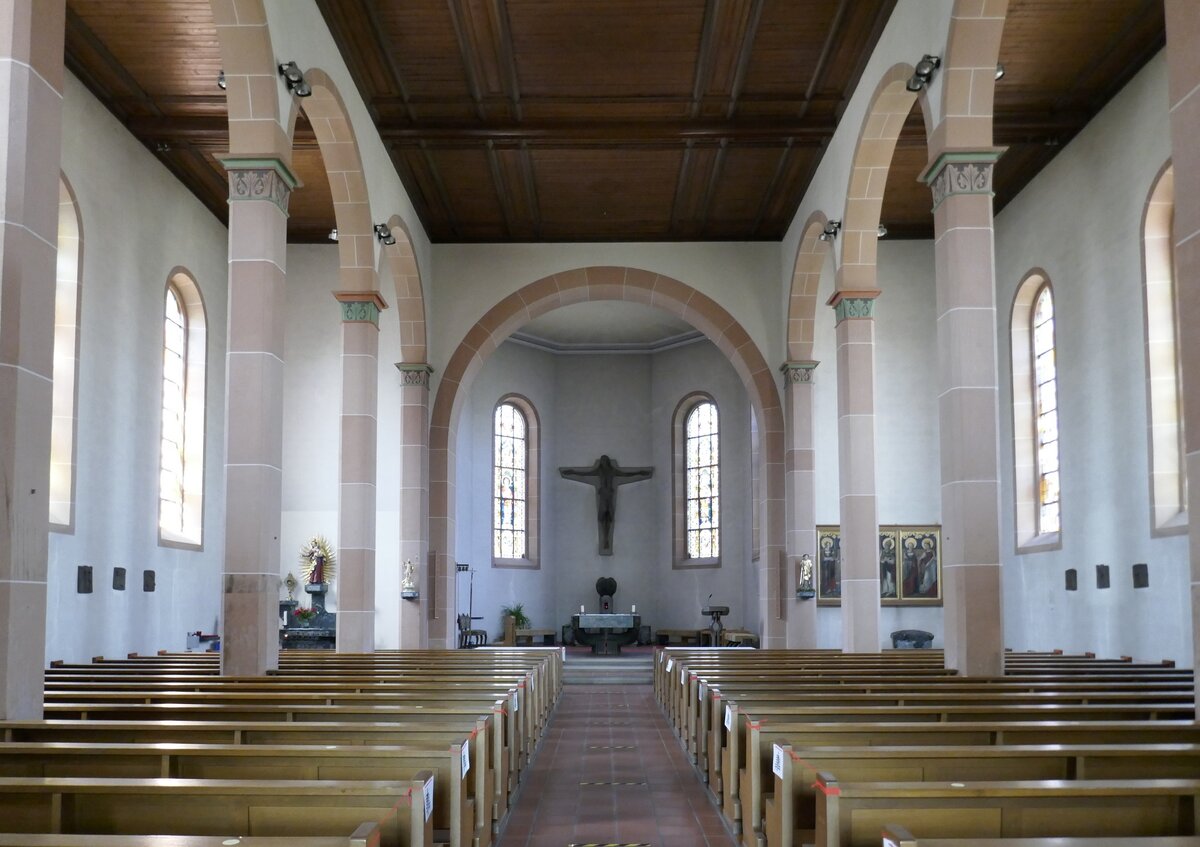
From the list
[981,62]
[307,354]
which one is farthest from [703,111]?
[307,354]

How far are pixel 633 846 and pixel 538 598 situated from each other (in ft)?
67.1

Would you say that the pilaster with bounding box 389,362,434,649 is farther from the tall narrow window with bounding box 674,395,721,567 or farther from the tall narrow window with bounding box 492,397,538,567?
the tall narrow window with bounding box 674,395,721,567

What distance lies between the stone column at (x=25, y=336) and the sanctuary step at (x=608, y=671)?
559 inches

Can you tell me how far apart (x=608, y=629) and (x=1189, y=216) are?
60.5 feet

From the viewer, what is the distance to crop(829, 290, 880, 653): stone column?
13438 millimetres

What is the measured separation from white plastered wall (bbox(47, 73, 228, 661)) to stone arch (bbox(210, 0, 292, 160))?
153 inches

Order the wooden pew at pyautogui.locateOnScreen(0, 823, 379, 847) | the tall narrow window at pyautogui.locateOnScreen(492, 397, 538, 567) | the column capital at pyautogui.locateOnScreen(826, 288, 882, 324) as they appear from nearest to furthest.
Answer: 1. the wooden pew at pyautogui.locateOnScreen(0, 823, 379, 847)
2. the column capital at pyautogui.locateOnScreen(826, 288, 882, 324)
3. the tall narrow window at pyautogui.locateOnScreen(492, 397, 538, 567)

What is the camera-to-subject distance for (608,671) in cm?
2014

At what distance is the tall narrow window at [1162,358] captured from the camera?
41.7ft

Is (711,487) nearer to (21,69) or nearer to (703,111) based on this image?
(703,111)

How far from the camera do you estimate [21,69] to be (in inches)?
222

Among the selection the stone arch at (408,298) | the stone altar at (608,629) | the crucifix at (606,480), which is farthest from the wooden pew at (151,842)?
the crucifix at (606,480)

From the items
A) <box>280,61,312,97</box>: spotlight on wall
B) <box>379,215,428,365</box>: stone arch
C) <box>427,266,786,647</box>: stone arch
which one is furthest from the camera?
<box>427,266,786,647</box>: stone arch

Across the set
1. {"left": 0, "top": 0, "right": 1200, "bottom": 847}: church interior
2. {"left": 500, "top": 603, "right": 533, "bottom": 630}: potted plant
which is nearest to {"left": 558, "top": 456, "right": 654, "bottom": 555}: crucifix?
{"left": 500, "top": 603, "right": 533, "bottom": 630}: potted plant
